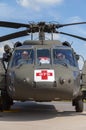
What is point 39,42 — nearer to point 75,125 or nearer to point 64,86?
point 64,86

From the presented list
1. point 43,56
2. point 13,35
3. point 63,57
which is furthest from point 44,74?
point 13,35

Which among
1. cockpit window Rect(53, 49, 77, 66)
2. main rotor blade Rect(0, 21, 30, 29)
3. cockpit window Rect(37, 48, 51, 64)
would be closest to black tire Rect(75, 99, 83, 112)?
cockpit window Rect(53, 49, 77, 66)

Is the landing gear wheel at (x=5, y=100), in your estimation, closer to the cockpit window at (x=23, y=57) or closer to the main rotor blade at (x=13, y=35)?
the cockpit window at (x=23, y=57)

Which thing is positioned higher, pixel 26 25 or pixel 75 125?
pixel 26 25

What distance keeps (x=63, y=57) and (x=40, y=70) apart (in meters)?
1.51

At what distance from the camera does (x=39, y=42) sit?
491 inches

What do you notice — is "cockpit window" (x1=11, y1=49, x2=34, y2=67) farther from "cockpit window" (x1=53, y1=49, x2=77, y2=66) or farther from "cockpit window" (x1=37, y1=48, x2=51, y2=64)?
"cockpit window" (x1=53, y1=49, x2=77, y2=66)

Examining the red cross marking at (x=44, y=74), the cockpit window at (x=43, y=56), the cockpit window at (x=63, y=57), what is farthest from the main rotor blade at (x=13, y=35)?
the red cross marking at (x=44, y=74)

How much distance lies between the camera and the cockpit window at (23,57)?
37.4ft

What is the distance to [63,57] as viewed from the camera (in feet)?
38.1

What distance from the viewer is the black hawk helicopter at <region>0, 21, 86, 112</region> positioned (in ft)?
33.0

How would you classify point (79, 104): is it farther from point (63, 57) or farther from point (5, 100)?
point (5, 100)

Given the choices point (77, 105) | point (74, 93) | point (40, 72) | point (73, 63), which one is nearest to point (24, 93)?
point (40, 72)

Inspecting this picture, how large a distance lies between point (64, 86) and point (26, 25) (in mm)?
3461
